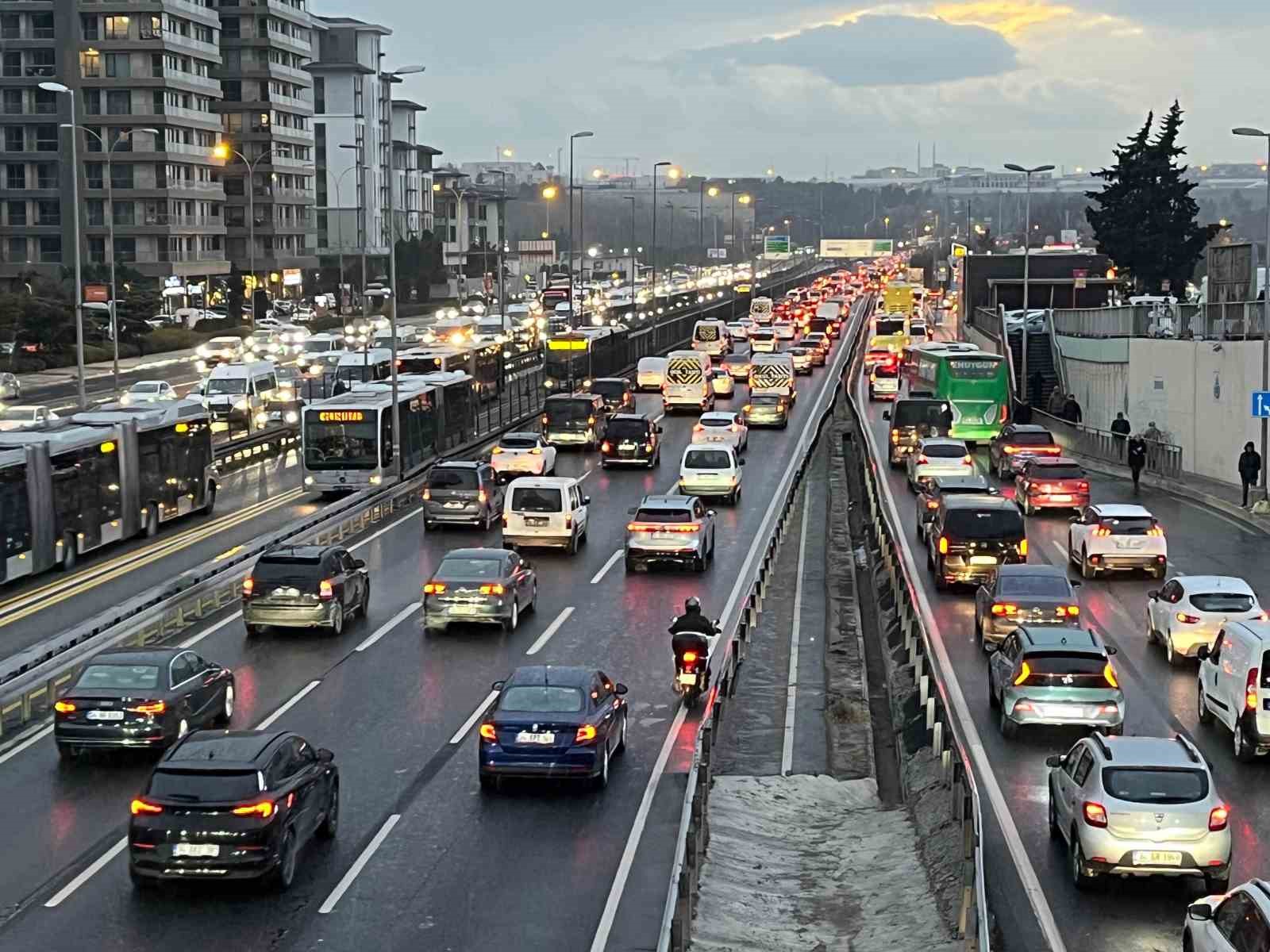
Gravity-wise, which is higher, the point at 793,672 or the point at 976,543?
the point at 976,543

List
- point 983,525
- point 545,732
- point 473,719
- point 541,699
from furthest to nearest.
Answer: point 983,525 → point 473,719 → point 541,699 → point 545,732

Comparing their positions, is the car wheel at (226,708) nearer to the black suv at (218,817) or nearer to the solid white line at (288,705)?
the solid white line at (288,705)

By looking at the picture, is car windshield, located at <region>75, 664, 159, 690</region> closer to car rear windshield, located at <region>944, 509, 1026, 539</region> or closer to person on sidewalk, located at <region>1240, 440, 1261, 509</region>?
car rear windshield, located at <region>944, 509, 1026, 539</region>

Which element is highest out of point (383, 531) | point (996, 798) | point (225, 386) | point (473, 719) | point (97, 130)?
point (97, 130)

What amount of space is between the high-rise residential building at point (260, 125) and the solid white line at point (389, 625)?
106406 millimetres

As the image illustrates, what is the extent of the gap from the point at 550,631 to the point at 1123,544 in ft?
39.1

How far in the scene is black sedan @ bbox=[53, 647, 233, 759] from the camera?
2234cm

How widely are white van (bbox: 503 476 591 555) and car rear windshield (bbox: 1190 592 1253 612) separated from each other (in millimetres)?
15003

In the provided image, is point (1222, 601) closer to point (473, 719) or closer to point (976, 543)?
point (976, 543)

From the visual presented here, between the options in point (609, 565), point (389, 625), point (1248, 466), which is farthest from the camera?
point (1248, 466)

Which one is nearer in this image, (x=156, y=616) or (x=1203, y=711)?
(x=1203, y=711)

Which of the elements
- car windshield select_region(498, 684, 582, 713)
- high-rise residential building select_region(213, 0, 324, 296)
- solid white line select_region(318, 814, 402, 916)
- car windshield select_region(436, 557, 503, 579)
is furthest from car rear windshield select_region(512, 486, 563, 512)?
high-rise residential building select_region(213, 0, 324, 296)

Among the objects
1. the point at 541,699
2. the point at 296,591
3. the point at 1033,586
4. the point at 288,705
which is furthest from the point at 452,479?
the point at 541,699

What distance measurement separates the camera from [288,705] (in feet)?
85.3
